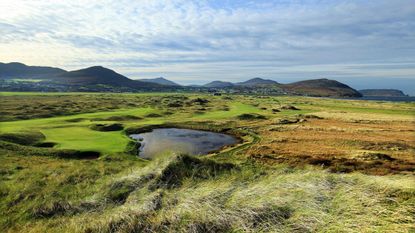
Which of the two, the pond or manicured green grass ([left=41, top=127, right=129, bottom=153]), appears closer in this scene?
manicured green grass ([left=41, top=127, right=129, bottom=153])

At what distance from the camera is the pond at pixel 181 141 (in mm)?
33094

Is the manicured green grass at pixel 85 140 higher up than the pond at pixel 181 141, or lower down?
higher up

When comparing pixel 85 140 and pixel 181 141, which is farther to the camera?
pixel 181 141

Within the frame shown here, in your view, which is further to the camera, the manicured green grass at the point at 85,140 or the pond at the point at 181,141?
the pond at the point at 181,141

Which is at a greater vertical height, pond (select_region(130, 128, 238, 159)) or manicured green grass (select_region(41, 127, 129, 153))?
manicured green grass (select_region(41, 127, 129, 153))

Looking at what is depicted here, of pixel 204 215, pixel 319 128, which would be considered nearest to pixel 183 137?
pixel 319 128

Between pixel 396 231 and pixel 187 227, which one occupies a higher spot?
pixel 396 231

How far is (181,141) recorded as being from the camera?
1512 inches

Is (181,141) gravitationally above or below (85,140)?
below

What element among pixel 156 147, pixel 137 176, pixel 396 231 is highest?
pixel 396 231

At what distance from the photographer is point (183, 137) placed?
1625 inches

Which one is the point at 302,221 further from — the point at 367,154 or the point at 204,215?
the point at 367,154

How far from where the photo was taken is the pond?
3309 centimetres

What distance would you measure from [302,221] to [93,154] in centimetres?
2351
